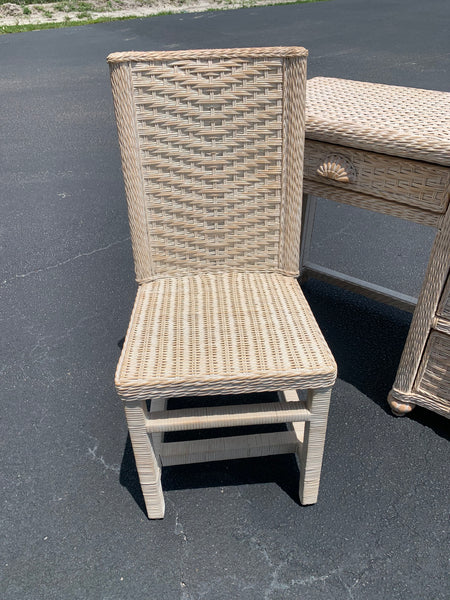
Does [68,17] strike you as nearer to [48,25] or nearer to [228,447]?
[48,25]

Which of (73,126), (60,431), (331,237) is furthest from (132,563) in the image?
(73,126)

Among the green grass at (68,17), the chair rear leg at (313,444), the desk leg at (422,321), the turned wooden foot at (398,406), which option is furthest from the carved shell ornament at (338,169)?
the green grass at (68,17)

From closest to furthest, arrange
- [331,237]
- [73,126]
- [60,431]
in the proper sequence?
[60,431], [331,237], [73,126]

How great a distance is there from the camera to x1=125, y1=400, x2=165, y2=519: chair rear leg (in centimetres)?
121

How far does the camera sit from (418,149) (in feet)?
4.25

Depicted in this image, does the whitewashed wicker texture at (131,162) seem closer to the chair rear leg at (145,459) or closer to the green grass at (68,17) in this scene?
the chair rear leg at (145,459)

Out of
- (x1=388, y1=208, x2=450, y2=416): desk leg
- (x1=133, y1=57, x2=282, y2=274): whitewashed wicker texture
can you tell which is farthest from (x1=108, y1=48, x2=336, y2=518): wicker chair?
(x1=388, y1=208, x2=450, y2=416): desk leg

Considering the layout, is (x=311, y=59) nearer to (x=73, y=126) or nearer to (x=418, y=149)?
(x=73, y=126)

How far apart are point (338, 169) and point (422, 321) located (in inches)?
22.1

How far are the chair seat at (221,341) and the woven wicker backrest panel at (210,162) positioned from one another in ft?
0.33

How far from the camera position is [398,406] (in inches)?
67.9

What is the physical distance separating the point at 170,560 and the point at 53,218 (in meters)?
2.33

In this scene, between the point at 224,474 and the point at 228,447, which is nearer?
the point at 228,447

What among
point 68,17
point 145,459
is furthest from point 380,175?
point 68,17
